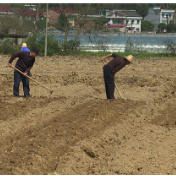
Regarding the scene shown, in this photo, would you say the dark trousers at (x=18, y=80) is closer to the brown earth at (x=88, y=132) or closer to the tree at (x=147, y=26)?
the brown earth at (x=88, y=132)

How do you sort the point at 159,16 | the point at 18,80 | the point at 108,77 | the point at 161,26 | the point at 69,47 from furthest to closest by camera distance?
the point at 159,16 < the point at 161,26 < the point at 69,47 < the point at 18,80 < the point at 108,77

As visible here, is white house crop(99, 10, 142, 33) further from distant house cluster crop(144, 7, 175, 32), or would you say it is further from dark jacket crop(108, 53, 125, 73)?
dark jacket crop(108, 53, 125, 73)

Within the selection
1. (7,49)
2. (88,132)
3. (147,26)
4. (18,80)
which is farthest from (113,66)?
(147,26)

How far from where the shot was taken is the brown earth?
691 centimetres

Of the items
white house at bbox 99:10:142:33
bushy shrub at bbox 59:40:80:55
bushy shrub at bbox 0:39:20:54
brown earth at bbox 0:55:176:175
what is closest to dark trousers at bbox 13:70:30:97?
brown earth at bbox 0:55:176:175

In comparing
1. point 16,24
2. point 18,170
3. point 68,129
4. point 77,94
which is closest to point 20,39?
point 16,24

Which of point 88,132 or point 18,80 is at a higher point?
point 18,80

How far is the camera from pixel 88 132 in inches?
334

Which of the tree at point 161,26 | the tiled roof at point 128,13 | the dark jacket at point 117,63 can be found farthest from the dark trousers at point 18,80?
the tiled roof at point 128,13

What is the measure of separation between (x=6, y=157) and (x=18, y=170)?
29.0 inches

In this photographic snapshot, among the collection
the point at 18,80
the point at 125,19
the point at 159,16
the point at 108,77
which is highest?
the point at 108,77

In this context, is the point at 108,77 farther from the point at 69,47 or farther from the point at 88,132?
the point at 69,47

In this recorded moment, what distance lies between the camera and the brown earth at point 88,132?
6.91m

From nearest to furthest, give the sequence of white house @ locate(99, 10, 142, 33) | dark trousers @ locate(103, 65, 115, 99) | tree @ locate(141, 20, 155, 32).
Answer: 1. dark trousers @ locate(103, 65, 115, 99)
2. white house @ locate(99, 10, 142, 33)
3. tree @ locate(141, 20, 155, 32)
